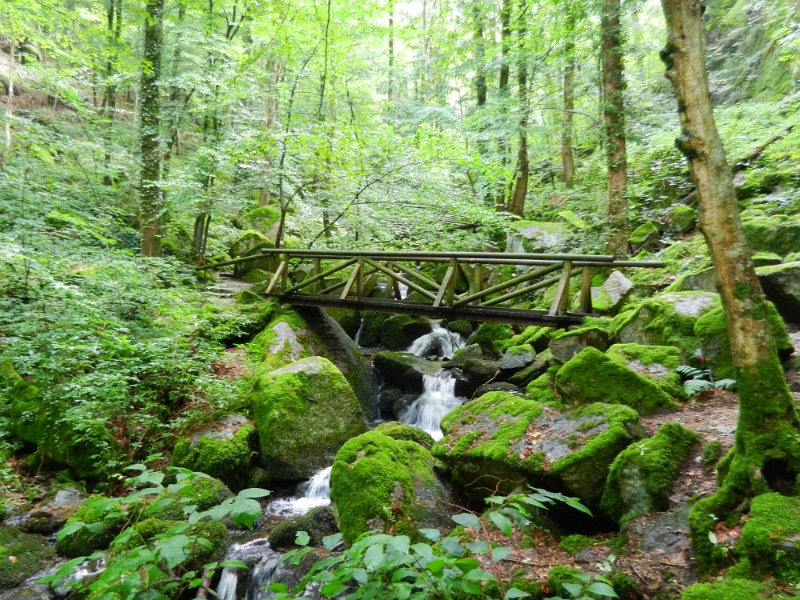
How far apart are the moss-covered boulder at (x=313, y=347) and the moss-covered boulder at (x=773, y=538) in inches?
263

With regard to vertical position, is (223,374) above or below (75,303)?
below

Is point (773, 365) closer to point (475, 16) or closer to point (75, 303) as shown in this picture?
point (75, 303)

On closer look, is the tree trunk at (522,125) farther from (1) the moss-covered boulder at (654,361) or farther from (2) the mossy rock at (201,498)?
(2) the mossy rock at (201,498)

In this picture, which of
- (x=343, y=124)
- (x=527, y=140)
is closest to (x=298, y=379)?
(x=343, y=124)

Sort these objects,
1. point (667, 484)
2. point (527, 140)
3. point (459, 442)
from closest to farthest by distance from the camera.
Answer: point (667, 484) < point (459, 442) < point (527, 140)

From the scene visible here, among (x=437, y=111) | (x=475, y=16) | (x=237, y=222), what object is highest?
(x=475, y=16)

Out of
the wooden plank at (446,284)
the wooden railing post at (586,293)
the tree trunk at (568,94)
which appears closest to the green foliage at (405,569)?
the wooden railing post at (586,293)

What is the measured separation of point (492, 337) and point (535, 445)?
6374 millimetres

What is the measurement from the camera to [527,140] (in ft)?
46.5

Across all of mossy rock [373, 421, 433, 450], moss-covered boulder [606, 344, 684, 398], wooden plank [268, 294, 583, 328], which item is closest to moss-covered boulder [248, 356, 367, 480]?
mossy rock [373, 421, 433, 450]

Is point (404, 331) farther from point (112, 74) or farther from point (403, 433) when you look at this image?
point (112, 74)

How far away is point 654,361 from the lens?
5.82 meters

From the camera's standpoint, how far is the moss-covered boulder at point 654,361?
5.46 meters

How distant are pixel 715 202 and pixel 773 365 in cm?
123
